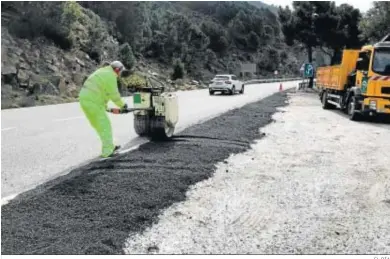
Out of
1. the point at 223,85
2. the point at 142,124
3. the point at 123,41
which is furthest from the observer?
the point at 123,41

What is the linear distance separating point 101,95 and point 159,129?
2063 mm

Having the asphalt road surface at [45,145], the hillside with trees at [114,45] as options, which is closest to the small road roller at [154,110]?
the asphalt road surface at [45,145]

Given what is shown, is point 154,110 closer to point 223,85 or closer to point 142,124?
point 142,124

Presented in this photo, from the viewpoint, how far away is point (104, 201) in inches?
221

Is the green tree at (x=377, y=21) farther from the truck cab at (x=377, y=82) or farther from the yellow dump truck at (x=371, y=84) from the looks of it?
the truck cab at (x=377, y=82)

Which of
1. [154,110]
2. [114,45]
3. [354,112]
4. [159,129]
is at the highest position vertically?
[114,45]

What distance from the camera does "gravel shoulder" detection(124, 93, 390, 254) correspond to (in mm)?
4582

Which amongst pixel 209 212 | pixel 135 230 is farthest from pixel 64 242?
pixel 209 212

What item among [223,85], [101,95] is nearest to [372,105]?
[101,95]

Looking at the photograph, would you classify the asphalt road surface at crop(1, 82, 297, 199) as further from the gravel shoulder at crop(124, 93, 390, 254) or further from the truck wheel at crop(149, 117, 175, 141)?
the gravel shoulder at crop(124, 93, 390, 254)

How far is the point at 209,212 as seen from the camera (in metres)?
5.48

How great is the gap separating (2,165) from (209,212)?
13.8 feet

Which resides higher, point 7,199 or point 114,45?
point 114,45

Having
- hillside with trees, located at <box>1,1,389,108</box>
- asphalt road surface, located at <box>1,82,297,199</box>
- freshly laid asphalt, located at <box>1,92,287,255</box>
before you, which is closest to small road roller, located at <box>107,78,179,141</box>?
asphalt road surface, located at <box>1,82,297,199</box>
